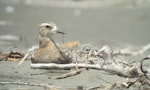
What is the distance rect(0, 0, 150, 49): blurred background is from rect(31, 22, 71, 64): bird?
5.13m

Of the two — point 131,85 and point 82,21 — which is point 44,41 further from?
point 82,21

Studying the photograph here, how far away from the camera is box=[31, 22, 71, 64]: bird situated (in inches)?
286

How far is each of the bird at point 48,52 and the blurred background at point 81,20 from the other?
5127mm

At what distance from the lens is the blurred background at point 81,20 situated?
14336mm

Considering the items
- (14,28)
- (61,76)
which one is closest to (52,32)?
(61,76)

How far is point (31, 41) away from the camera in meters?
13.1

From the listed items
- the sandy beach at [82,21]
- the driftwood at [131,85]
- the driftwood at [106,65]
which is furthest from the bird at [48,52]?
the sandy beach at [82,21]

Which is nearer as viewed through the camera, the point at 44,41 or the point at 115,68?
the point at 115,68

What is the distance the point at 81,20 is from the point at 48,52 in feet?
32.4

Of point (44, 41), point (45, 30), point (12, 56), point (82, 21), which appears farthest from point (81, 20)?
point (44, 41)

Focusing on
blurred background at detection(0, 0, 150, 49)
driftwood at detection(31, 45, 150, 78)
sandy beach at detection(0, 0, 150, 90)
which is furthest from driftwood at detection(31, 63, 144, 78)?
blurred background at detection(0, 0, 150, 49)

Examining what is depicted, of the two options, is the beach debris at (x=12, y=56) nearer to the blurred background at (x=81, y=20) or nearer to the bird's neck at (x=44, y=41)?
the bird's neck at (x=44, y=41)

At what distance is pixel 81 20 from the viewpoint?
56.4 ft

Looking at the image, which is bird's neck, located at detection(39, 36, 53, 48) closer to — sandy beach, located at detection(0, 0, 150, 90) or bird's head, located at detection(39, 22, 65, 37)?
bird's head, located at detection(39, 22, 65, 37)
